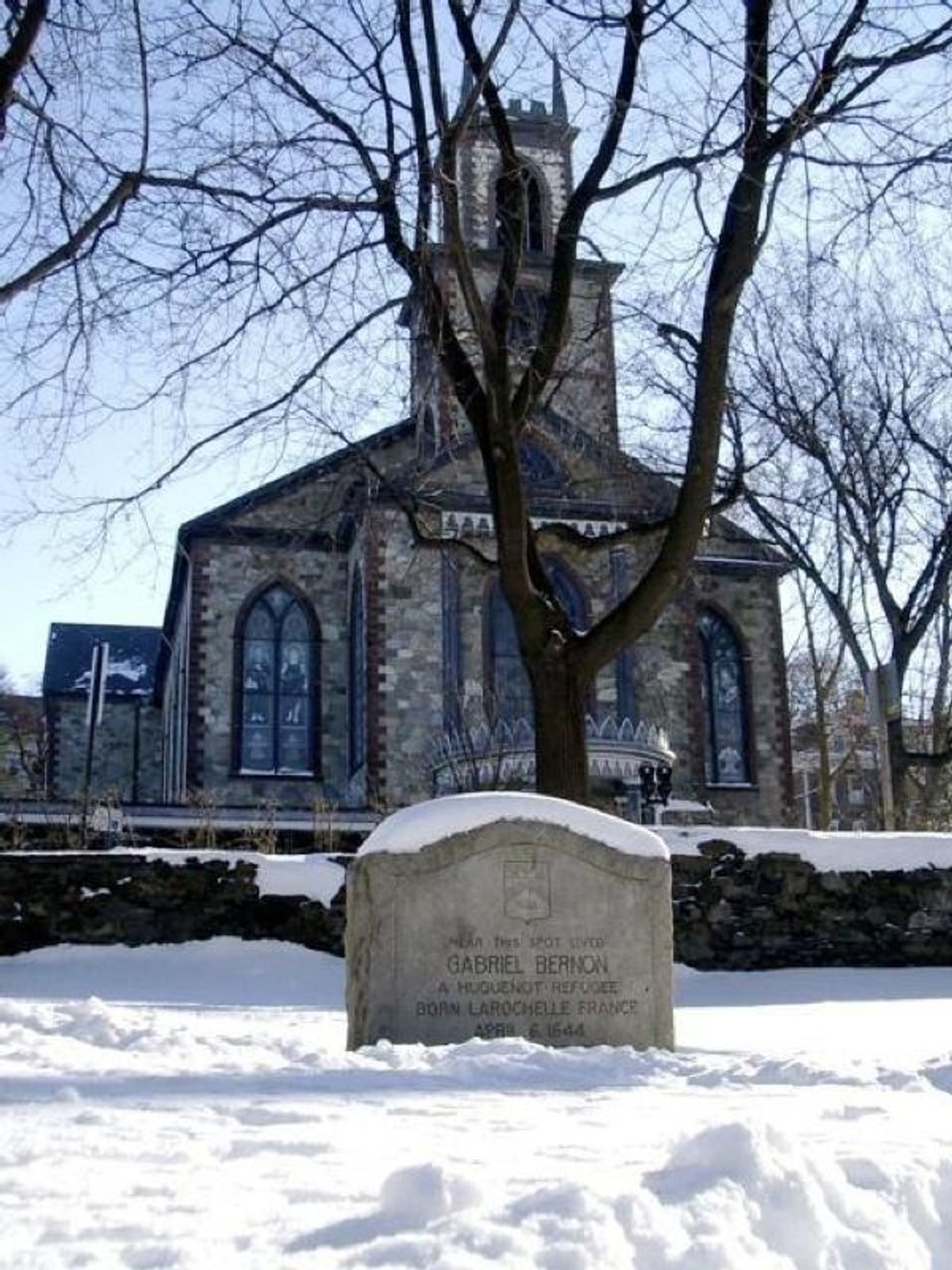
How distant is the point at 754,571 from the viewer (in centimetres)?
3266

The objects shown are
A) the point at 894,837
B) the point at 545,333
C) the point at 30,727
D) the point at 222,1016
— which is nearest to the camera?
the point at 222,1016

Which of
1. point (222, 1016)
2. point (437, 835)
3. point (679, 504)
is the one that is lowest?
point (222, 1016)

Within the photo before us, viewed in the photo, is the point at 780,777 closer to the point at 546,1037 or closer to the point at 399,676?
the point at 399,676

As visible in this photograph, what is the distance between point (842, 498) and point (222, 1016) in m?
16.7

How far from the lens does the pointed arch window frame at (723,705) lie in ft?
104

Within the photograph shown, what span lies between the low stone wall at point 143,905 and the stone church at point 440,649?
962 cm

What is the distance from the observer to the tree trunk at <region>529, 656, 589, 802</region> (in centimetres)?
1146

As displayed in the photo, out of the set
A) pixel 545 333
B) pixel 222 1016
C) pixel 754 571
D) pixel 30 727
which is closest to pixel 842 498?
pixel 754 571

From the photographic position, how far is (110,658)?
158 feet

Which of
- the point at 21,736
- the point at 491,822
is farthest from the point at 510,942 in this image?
the point at 21,736

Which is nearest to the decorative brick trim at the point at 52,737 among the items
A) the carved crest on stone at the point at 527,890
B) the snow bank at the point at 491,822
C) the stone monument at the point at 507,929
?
the snow bank at the point at 491,822

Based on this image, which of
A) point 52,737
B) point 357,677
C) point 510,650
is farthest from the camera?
point 52,737

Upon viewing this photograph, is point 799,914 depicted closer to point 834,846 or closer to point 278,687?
point 834,846

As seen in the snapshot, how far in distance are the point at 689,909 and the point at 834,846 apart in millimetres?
1976
